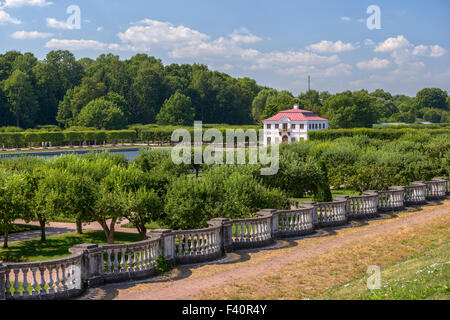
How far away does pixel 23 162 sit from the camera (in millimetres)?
32750

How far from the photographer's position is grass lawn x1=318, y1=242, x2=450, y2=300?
33.6ft

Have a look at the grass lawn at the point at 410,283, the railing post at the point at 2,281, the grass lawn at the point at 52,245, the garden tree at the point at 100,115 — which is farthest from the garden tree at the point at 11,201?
the garden tree at the point at 100,115

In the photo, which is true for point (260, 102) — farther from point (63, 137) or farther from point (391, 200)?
point (391, 200)

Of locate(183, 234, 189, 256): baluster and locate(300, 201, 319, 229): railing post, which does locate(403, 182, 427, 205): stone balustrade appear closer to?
locate(300, 201, 319, 229): railing post

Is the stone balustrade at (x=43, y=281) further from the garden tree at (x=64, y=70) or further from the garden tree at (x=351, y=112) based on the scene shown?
the garden tree at (x=64, y=70)

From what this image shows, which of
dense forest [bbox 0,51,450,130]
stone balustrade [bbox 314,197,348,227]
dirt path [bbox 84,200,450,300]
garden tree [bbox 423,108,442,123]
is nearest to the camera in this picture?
dirt path [bbox 84,200,450,300]

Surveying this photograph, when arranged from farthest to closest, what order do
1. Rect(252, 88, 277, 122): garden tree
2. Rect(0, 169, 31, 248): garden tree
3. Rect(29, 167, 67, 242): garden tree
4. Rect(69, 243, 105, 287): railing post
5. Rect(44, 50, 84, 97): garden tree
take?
Rect(252, 88, 277, 122): garden tree < Rect(44, 50, 84, 97): garden tree < Rect(0, 169, 31, 248): garden tree < Rect(29, 167, 67, 242): garden tree < Rect(69, 243, 105, 287): railing post

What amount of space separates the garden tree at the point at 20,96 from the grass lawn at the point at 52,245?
107871 mm

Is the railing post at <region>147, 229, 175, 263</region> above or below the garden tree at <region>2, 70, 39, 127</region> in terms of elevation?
below

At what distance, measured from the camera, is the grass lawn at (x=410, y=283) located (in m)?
10.2

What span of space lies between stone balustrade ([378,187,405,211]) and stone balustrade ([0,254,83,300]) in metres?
20.1

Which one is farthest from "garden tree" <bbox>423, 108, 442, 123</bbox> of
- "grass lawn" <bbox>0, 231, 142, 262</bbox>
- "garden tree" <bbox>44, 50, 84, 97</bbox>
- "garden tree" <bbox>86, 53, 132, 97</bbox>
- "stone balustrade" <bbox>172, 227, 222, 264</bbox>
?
"stone balustrade" <bbox>172, 227, 222, 264</bbox>

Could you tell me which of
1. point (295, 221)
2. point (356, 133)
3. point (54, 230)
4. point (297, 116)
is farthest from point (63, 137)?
point (295, 221)

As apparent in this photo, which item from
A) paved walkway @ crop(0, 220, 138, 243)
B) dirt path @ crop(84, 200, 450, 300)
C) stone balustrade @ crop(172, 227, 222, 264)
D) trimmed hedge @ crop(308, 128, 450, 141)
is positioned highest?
trimmed hedge @ crop(308, 128, 450, 141)
